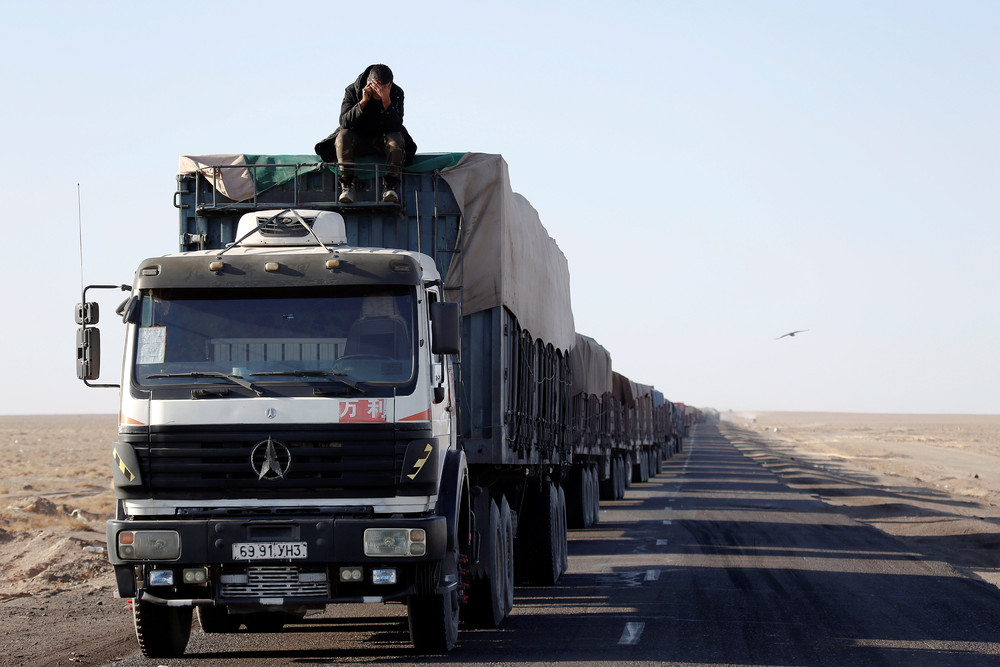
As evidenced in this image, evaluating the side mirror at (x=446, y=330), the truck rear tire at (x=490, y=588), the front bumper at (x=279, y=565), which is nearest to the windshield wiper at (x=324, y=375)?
the side mirror at (x=446, y=330)

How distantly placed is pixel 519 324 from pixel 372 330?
3.71 meters

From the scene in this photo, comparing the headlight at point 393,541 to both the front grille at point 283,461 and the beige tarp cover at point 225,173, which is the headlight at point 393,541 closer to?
the front grille at point 283,461

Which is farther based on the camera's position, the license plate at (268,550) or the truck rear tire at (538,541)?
the truck rear tire at (538,541)

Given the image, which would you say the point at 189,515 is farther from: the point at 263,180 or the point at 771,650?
the point at 771,650

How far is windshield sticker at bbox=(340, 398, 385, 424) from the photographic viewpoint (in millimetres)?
8141

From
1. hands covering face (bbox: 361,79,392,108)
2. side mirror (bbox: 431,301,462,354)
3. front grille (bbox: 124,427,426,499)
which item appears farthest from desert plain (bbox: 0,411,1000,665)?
hands covering face (bbox: 361,79,392,108)

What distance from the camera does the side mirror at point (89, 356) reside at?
855 cm

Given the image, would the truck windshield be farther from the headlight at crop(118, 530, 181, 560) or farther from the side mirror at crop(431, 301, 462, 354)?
the headlight at crop(118, 530, 181, 560)

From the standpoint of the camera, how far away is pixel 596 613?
11375 mm

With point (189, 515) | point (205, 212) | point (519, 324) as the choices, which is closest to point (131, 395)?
point (189, 515)

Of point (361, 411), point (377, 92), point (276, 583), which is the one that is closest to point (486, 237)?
point (377, 92)

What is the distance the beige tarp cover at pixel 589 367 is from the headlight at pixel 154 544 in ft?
38.3

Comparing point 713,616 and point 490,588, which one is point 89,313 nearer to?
point 490,588

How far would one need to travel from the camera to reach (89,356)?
8562mm
